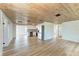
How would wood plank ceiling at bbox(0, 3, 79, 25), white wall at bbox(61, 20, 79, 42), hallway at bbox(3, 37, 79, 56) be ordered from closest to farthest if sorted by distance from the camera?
1. wood plank ceiling at bbox(0, 3, 79, 25)
2. hallway at bbox(3, 37, 79, 56)
3. white wall at bbox(61, 20, 79, 42)

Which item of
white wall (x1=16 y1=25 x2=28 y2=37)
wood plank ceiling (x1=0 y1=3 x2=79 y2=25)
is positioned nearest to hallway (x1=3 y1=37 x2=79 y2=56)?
wood plank ceiling (x1=0 y1=3 x2=79 y2=25)

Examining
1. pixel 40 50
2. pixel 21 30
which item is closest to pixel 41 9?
pixel 40 50

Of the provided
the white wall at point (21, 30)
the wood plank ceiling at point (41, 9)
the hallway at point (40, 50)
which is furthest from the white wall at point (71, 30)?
the white wall at point (21, 30)

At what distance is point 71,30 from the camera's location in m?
10.9

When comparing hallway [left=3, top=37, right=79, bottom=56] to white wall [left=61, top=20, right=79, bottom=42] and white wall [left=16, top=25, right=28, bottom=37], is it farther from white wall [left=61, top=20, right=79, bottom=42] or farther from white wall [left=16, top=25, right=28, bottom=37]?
white wall [left=16, top=25, right=28, bottom=37]

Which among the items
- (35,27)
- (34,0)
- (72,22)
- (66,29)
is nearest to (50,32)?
(66,29)

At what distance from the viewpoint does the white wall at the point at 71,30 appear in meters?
10.4

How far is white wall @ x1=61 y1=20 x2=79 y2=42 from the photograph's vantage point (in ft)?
34.1

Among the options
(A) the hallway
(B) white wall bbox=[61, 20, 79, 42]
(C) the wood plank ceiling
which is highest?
(C) the wood plank ceiling

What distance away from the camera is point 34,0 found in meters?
3.75

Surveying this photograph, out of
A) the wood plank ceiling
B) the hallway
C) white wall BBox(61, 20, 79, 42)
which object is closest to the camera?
the wood plank ceiling

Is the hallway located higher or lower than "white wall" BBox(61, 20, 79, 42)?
lower

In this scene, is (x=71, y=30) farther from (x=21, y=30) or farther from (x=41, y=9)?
(x=21, y=30)

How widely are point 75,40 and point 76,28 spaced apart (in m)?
0.99
